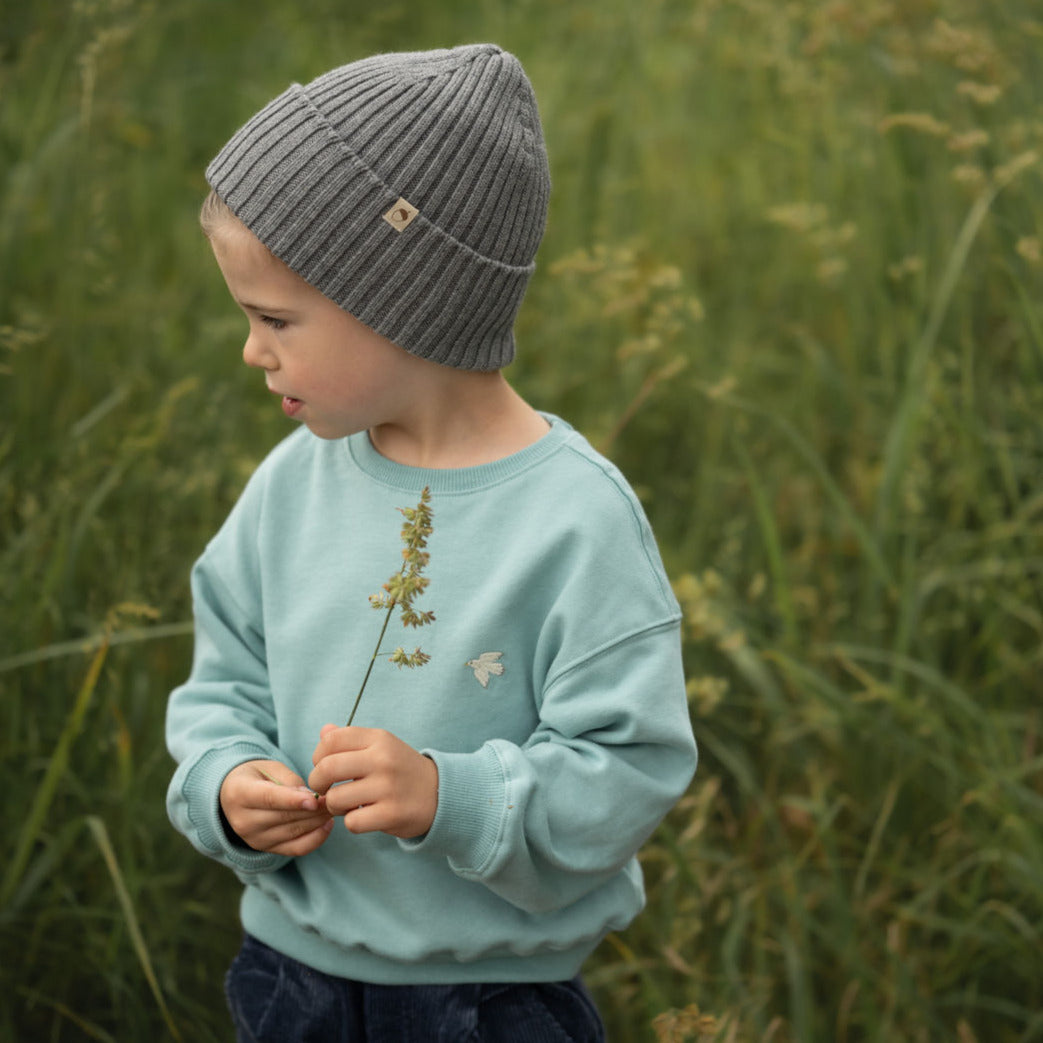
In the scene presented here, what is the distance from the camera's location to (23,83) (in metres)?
3.08

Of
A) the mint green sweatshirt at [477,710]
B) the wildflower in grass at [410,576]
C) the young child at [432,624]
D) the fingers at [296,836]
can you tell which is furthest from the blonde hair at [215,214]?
the fingers at [296,836]

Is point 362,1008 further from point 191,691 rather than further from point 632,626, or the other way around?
point 632,626

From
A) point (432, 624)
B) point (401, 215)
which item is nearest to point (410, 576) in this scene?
point (432, 624)

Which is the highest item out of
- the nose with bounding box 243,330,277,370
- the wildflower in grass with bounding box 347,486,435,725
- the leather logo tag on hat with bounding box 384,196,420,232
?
the leather logo tag on hat with bounding box 384,196,420,232

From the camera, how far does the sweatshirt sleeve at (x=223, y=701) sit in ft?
4.49

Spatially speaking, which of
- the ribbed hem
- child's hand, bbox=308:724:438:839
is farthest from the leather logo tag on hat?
the ribbed hem

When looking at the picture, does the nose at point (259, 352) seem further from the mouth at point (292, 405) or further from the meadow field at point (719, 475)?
the meadow field at point (719, 475)

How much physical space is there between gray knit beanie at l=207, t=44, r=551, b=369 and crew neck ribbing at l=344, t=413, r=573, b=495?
13 cm

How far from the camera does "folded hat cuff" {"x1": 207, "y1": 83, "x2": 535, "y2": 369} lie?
4.18 ft

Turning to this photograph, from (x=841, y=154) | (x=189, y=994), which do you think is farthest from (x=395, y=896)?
(x=841, y=154)

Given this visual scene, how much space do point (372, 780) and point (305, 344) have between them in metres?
0.46

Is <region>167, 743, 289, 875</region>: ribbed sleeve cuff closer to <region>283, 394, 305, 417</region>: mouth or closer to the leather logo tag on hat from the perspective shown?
<region>283, 394, 305, 417</region>: mouth

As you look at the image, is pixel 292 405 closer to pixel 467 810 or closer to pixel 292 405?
pixel 292 405

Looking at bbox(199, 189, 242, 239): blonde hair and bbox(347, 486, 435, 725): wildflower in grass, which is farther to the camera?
bbox(199, 189, 242, 239): blonde hair
